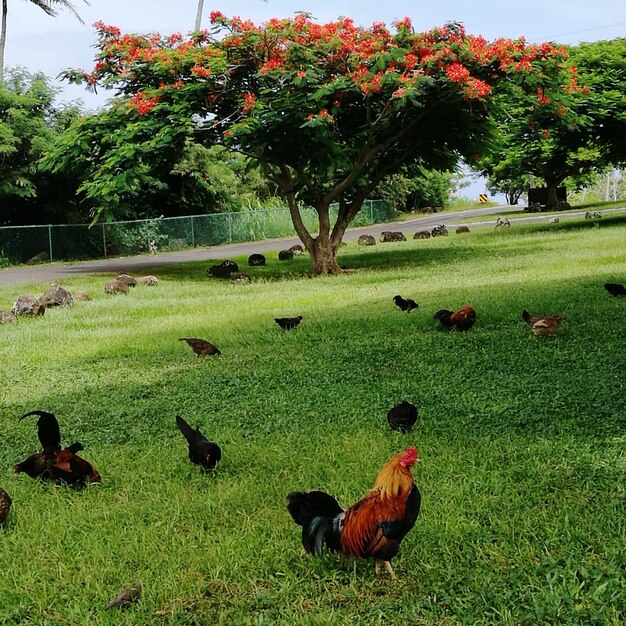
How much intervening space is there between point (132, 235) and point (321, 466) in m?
24.8

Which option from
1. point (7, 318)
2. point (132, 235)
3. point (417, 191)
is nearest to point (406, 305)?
point (7, 318)

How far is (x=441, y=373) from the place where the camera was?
651cm

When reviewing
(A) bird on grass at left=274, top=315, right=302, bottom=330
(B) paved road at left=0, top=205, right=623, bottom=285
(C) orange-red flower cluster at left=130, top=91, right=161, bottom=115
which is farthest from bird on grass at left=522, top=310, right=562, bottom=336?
(B) paved road at left=0, top=205, right=623, bottom=285

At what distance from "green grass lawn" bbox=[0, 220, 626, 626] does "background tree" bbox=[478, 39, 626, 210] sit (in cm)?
842

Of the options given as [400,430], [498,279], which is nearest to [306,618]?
[400,430]

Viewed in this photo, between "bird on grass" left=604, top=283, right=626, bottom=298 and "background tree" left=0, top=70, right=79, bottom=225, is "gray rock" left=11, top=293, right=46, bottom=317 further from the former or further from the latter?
"background tree" left=0, top=70, right=79, bottom=225

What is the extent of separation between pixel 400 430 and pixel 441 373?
5.54ft

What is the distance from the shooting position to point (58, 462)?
4324 millimetres

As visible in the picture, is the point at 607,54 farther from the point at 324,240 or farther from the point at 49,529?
the point at 49,529

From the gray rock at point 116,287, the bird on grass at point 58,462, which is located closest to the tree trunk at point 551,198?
the gray rock at point 116,287

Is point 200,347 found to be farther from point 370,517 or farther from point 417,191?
point 417,191

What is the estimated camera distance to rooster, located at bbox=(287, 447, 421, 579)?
3.05 metres

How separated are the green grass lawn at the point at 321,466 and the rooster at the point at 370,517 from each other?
0.46 ft

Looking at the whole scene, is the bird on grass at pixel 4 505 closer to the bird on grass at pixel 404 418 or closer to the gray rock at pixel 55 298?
the bird on grass at pixel 404 418
